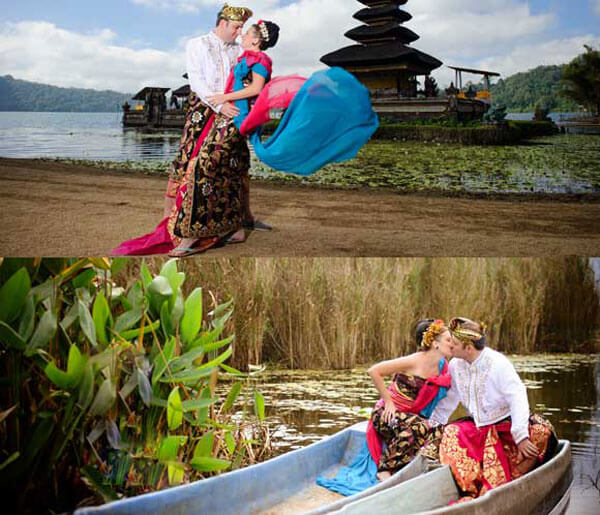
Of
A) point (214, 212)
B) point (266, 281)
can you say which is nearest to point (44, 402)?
point (214, 212)

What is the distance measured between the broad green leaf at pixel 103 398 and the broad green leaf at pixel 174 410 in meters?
0.21

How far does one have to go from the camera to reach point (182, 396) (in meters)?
2.41

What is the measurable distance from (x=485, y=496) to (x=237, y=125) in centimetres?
171

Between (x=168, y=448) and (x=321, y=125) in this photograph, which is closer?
(x=168, y=448)

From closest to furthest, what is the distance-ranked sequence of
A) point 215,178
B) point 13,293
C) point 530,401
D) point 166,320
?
point 13,293, point 166,320, point 215,178, point 530,401

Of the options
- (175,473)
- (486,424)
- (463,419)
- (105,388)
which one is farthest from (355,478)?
(105,388)

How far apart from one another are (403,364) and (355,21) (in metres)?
2.11

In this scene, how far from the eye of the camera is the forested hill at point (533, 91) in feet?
14.4

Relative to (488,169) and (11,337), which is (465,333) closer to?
(11,337)

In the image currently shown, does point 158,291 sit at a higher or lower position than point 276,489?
higher

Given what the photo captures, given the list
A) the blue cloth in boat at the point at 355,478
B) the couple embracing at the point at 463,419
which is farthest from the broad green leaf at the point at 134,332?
the blue cloth in boat at the point at 355,478

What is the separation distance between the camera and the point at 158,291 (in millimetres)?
2102

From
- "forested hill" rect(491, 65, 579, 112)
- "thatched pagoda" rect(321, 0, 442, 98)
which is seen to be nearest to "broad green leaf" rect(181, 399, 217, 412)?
"thatched pagoda" rect(321, 0, 442, 98)

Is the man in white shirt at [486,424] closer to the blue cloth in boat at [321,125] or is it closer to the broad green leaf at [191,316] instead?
the broad green leaf at [191,316]
